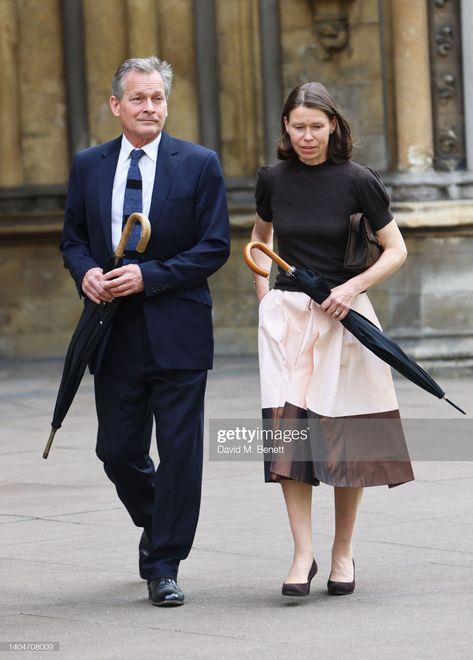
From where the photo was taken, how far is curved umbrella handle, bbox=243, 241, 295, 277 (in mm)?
5645

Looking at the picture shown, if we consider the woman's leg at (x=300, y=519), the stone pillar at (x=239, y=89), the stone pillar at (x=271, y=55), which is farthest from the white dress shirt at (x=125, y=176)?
the stone pillar at (x=239, y=89)

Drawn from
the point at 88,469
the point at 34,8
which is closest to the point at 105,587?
the point at 88,469

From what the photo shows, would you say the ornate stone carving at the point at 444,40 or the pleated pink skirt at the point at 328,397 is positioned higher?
the ornate stone carving at the point at 444,40

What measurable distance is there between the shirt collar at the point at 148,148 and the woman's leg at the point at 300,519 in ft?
4.02

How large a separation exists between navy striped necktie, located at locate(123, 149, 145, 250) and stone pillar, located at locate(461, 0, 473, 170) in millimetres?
8309

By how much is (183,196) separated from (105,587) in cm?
140

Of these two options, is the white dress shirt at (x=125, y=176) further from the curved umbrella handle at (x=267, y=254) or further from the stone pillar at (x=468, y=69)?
the stone pillar at (x=468, y=69)

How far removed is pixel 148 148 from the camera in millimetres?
5879

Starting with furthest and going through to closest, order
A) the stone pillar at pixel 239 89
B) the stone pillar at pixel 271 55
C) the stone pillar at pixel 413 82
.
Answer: the stone pillar at pixel 239 89, the stone pillar at pixel 271 55, the stone pillar at pixel 413 82

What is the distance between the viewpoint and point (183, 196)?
582cm

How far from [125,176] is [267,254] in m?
0.58

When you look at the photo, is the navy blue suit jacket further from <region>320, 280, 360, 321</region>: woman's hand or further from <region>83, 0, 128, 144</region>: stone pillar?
<region>83, 0, 128, 144</region>: stone pillar

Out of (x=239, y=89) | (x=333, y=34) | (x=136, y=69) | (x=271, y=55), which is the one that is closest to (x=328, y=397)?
(x=136, y=69)

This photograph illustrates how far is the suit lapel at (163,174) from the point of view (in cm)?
580
